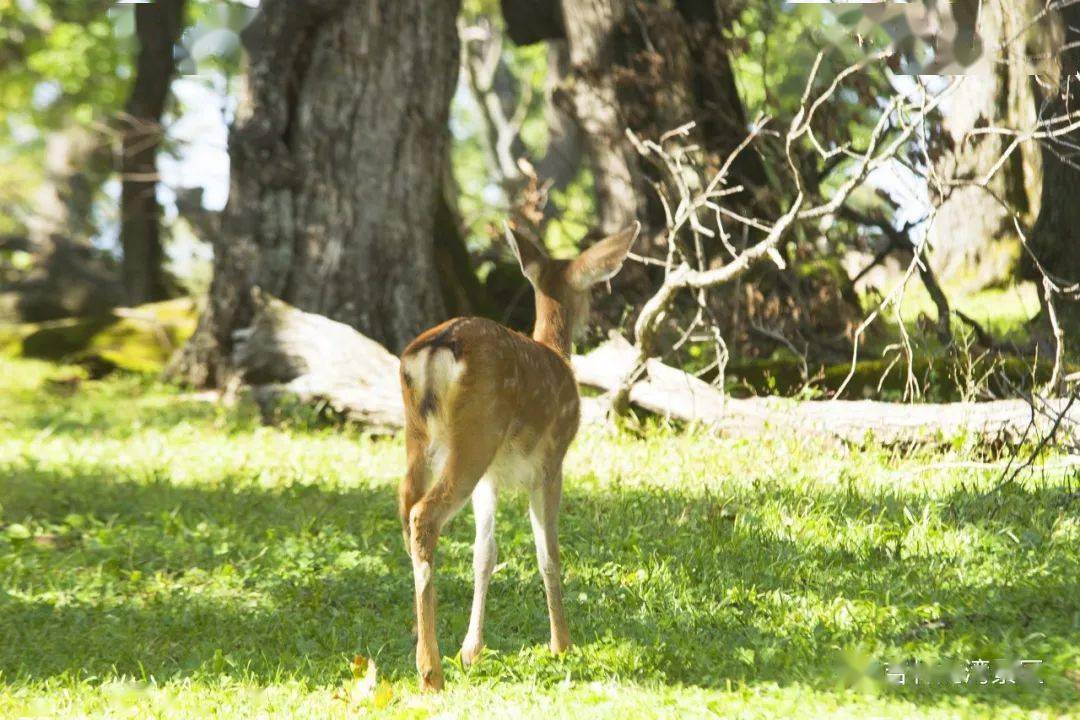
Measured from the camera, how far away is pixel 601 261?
6.75m

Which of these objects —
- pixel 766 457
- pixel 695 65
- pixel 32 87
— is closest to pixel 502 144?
pixel 32 87

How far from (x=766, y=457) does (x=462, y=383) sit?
411 cm

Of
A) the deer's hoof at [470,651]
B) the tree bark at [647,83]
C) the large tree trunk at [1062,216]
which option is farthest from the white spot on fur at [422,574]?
the tree bark at [647,83]

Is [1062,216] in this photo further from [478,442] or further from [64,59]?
[64,59]

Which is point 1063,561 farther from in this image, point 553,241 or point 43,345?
point 553,241

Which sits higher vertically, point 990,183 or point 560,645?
point 990,183

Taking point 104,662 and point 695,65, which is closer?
point 104,662

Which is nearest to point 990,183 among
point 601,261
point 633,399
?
point 633,399

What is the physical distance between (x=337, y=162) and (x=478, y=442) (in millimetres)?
8839

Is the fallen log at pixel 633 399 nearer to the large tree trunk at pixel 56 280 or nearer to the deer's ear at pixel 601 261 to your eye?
the deer's ear at pixel 601 261

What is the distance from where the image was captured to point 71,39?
26703mm

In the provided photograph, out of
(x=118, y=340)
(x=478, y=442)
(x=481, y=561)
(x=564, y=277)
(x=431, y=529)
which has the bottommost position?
(x=118, y=340)

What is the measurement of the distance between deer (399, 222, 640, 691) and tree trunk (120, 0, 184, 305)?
16.1 m

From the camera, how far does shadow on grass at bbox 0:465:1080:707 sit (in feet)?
18.7
